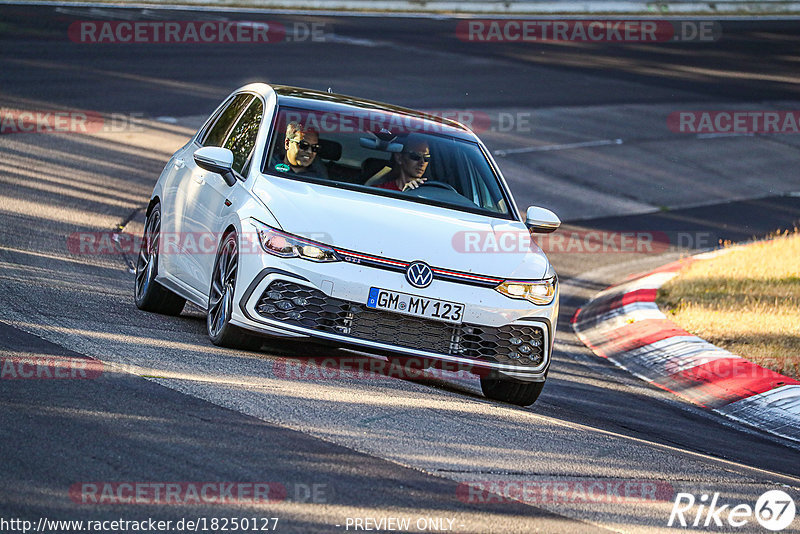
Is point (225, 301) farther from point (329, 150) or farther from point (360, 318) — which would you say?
point (329, 150)

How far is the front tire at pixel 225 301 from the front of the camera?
781cm

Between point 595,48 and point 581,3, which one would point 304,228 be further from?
point 581,3

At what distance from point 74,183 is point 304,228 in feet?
26.7

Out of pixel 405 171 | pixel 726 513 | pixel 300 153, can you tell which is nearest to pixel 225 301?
pixel 300 153

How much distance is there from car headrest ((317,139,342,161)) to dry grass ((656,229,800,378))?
4.27 m

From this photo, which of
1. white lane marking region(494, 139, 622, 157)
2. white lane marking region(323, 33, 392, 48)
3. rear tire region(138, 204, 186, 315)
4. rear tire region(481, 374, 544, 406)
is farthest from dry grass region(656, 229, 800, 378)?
white lane marking region(323, 33, 392, 48)

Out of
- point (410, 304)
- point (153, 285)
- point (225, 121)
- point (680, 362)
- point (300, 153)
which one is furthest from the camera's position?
point (680, 362)

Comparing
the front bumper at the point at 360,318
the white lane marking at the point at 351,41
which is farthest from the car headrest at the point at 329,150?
the white lane marking at the point at 351,41

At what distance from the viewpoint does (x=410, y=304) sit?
7523mm

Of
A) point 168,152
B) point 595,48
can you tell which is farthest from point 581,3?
point 168,152

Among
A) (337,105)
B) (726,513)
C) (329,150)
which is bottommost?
(726,513)

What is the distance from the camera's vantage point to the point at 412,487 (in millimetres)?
5691

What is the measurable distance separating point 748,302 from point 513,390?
5121mm

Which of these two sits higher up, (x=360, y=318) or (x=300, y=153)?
(x=300, y=153)
